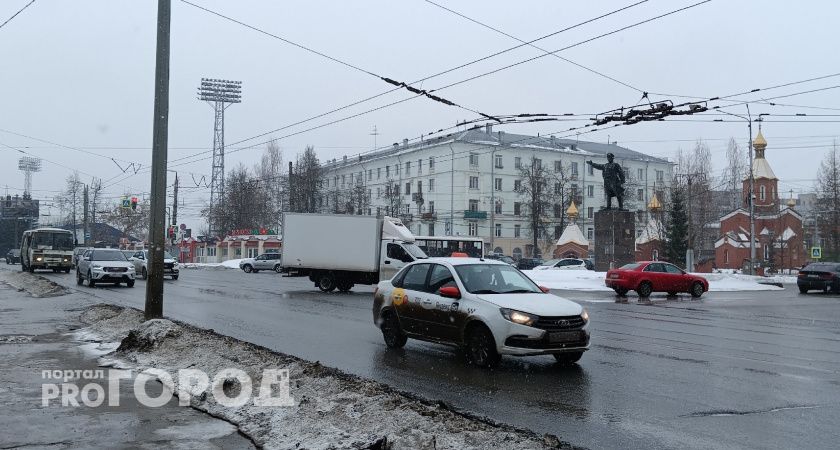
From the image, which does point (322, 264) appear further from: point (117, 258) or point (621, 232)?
point (621, 232)

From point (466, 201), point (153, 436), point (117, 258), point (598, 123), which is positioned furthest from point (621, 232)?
point (466, 201)

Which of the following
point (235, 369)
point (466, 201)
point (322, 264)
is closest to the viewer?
point (235, 369)

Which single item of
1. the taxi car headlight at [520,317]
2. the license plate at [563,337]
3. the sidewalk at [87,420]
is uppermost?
the taxi car headlight at [520,317]

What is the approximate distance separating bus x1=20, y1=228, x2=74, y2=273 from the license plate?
42096mm

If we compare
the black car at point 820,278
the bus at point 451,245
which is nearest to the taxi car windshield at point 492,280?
the black car at point 820,278

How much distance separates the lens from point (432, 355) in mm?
11172

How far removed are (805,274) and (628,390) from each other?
3130cm

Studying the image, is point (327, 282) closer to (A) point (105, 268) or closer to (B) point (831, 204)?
(A) point (105, 268)

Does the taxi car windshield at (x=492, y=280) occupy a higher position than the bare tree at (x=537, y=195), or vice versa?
the bare tree at (x=537, y=195)

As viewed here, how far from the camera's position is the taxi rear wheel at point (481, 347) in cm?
973

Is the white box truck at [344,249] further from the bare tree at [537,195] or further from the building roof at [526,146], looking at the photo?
the building roof at [526,146]

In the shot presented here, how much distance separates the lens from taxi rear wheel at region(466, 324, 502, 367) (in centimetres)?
973
